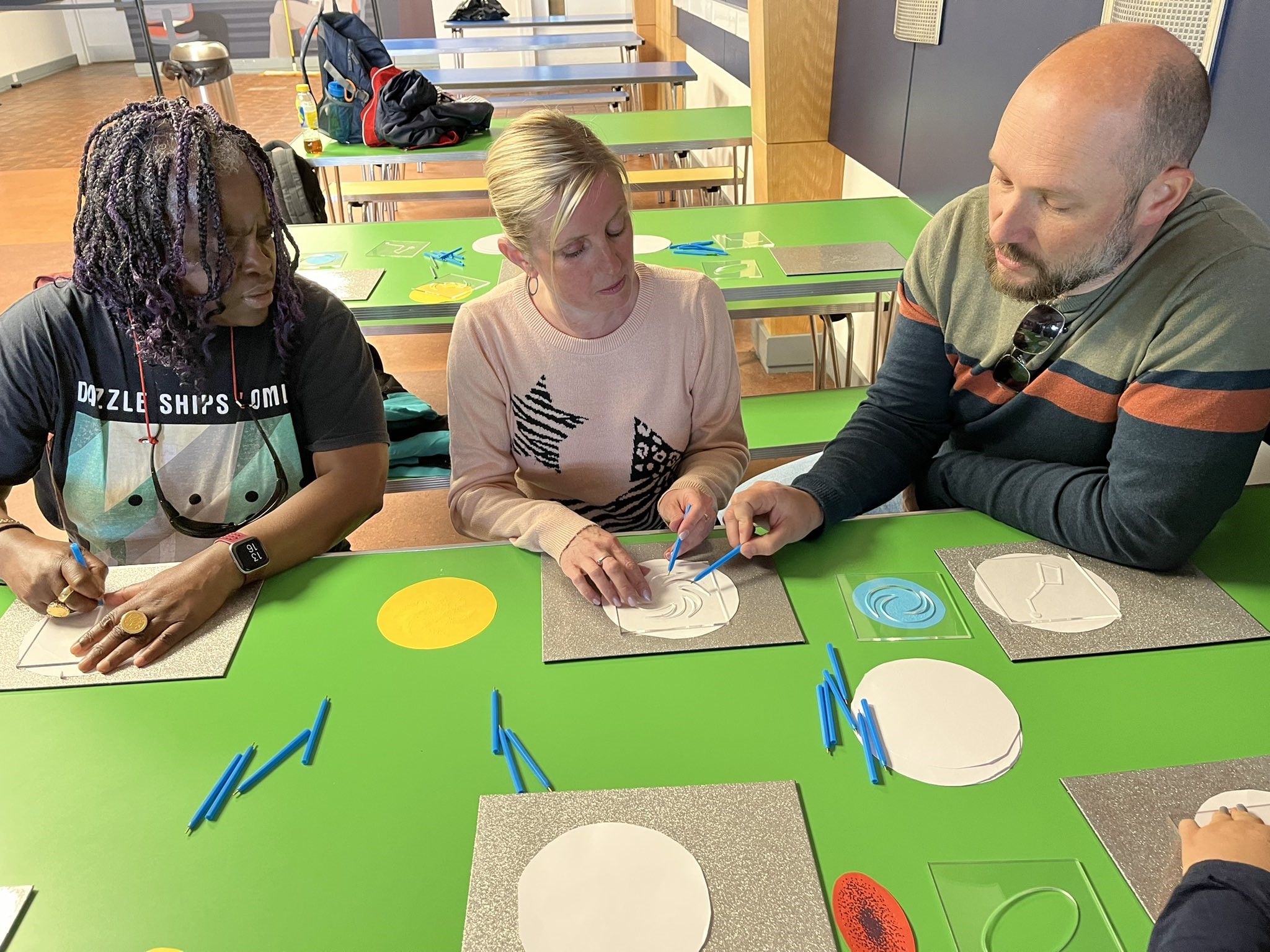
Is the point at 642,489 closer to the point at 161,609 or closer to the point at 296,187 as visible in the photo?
the point at 161,609

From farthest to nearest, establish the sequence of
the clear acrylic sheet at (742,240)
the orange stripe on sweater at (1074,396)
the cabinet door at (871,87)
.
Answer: the cabinet door at (871,87), the clear acrylic sheet at (742,240), the orange stripe on sweater at (1074,396)

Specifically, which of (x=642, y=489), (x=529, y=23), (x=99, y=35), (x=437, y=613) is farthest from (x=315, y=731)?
(x=99, y=35)

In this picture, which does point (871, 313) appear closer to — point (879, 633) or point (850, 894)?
point (879, 633)

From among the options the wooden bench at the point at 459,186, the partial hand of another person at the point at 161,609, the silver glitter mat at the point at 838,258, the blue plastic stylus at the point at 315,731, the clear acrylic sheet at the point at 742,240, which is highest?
the partial hand of another person at the point at 161,609

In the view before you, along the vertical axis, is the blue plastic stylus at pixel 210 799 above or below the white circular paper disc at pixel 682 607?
above

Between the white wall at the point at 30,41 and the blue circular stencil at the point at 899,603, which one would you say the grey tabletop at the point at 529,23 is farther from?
the blue circular stencil at the point at 899,603

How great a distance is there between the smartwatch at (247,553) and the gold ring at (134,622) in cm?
12

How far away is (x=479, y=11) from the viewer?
25.3ft

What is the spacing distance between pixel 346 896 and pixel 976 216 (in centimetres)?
118

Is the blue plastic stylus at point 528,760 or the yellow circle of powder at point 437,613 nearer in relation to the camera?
the blue plastic stylus at point 528,760

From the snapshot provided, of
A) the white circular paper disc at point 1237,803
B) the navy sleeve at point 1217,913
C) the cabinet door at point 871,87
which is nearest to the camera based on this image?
the navy sleeve at point 1217,913

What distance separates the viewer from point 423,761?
881 mm

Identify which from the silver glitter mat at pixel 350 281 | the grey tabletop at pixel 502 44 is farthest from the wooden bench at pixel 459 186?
the grey tabletop at pixel 502 44

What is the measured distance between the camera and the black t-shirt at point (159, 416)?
1.30 metres
